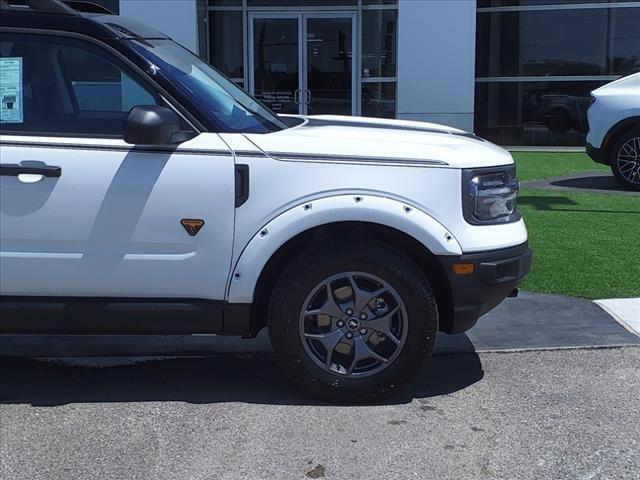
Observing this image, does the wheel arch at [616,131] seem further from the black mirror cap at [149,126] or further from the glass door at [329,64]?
the black mirror cap at [149,126]

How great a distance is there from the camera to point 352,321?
167 inches

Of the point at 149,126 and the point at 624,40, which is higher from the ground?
the point at 624,40

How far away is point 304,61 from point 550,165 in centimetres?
543

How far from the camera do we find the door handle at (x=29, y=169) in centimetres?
403

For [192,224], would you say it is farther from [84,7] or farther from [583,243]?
[583,243]

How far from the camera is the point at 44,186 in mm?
4055

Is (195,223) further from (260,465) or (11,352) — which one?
(11,352)

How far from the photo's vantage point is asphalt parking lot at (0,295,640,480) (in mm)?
3672

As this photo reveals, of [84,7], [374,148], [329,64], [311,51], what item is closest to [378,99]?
[329,64]

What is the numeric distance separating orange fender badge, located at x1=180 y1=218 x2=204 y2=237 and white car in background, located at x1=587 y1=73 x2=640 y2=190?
8.44 meters

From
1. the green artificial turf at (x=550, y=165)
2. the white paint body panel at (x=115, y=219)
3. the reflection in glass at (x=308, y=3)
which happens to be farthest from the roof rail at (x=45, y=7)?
the reflection in glass at (x=308, y=3)

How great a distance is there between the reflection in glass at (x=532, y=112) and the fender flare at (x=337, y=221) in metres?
13.2

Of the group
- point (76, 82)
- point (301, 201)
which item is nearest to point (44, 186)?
point (76, 82)

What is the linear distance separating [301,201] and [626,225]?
573 centimetres
